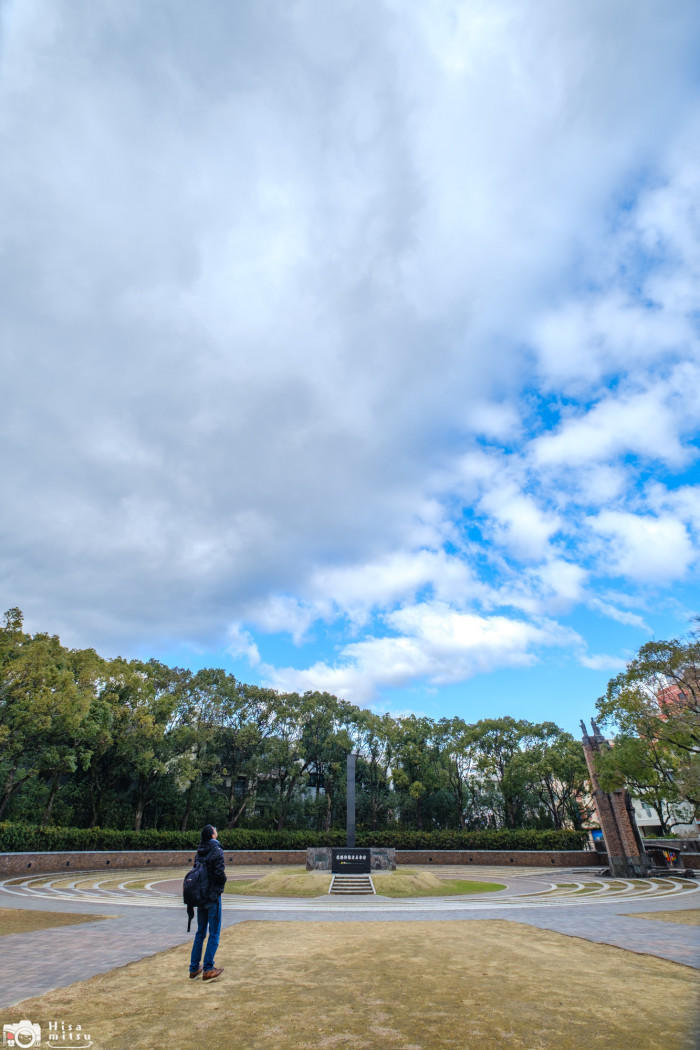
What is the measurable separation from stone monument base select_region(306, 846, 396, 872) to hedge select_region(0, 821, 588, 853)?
11837 mm

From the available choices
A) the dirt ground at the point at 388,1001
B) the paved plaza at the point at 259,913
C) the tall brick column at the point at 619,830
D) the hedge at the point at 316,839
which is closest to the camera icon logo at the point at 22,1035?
the dirt ground at the point at 388,1001

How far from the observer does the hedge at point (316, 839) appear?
2955cm

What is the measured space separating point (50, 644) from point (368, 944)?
995 inches

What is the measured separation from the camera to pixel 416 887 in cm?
1936

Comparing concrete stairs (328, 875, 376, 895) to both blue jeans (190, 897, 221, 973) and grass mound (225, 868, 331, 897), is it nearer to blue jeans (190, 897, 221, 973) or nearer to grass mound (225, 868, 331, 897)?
grass mound (225, 868, 331, 897)

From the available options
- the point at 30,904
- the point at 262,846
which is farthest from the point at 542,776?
the point at 30,904

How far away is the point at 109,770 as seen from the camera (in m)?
34.2

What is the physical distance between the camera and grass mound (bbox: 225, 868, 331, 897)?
17.9 metres

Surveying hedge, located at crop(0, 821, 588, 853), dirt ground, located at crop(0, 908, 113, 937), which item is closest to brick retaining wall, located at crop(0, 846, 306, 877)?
hedge, located at crop(0, 821, 588, 853)

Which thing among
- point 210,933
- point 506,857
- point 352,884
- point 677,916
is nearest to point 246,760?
point 506,857

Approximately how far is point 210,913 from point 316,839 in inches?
1381

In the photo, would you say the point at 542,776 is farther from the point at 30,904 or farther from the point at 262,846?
the point at 30,904

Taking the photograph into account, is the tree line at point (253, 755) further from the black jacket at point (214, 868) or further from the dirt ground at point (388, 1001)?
the black jacket at point (214, 868)

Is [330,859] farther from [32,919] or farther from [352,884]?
[32,919]
